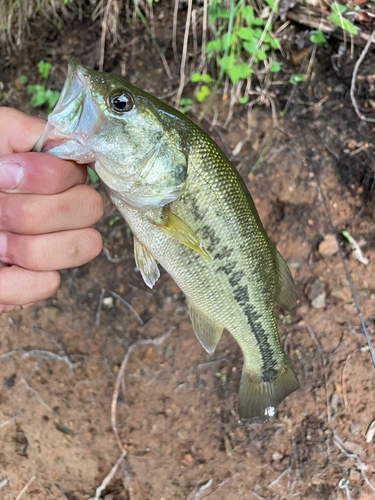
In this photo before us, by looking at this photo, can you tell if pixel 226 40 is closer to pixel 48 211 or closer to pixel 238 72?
pixel 238 72

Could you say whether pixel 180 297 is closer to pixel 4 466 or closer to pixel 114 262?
pixel 114 262

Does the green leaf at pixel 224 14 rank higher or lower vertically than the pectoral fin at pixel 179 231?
higher

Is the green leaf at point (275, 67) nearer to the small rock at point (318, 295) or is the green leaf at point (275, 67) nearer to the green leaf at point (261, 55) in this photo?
the green leaf at point (261, 55)

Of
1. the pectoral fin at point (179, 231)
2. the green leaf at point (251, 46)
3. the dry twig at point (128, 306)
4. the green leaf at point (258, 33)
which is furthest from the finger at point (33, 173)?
the green leaf at point (258, 33)

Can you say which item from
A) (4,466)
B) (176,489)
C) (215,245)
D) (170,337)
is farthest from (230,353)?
(4,466)

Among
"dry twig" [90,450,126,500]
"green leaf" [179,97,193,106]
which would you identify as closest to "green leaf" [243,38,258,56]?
"green leaf" [179,97,193,106]
